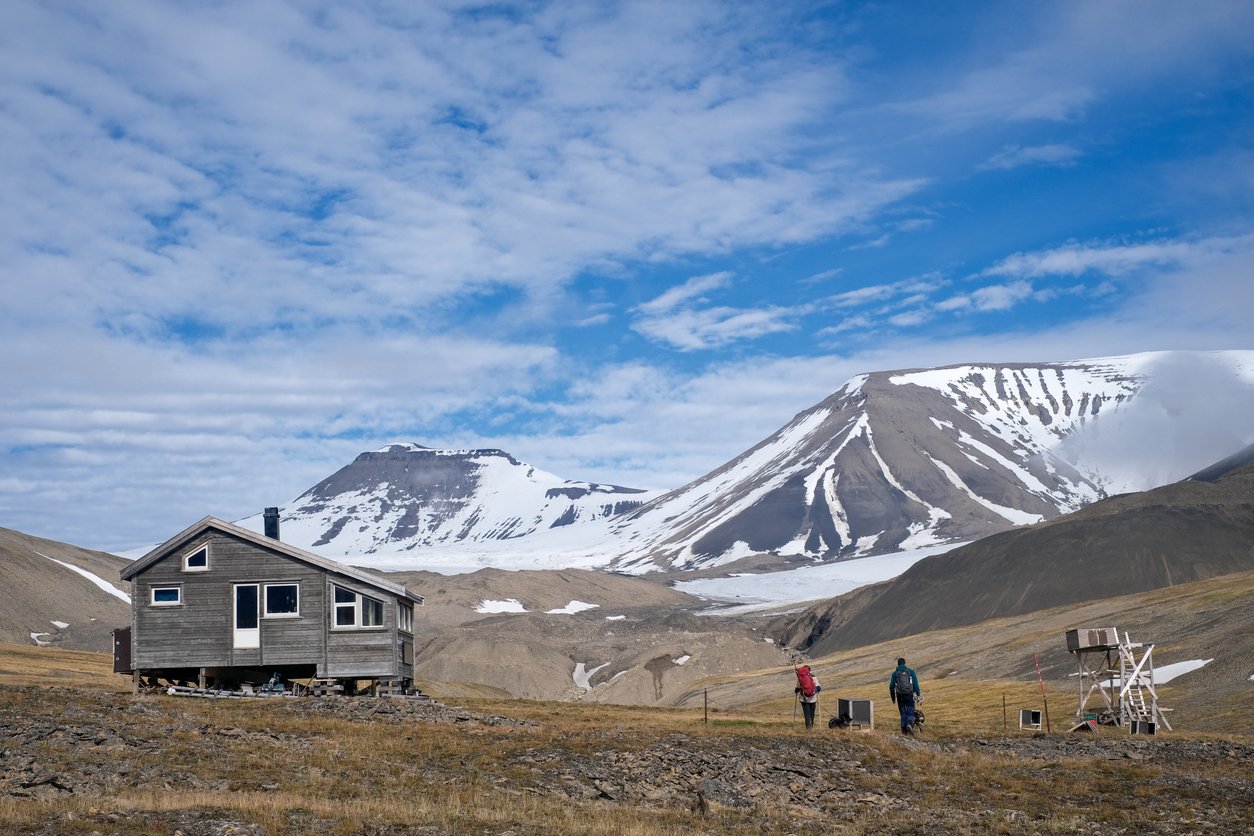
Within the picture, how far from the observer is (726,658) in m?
124

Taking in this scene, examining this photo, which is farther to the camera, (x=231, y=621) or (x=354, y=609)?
(x=354, y=609)

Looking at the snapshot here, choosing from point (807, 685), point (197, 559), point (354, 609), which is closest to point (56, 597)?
point (197, 559)

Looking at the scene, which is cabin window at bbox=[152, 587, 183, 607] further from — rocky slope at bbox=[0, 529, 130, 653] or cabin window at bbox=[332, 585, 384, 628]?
rocky slope at bbox=[0, 529, 130, 653]

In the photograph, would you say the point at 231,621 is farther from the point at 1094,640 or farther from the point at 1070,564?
the point at 1070,564

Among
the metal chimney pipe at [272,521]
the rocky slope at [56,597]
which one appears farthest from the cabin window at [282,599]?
the rocky slope at [56,597]

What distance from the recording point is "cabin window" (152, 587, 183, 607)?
147 ft

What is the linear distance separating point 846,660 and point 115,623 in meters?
82.9

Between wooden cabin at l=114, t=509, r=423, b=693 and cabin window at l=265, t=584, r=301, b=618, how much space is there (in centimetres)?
3

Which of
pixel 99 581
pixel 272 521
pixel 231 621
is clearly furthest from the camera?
pixel 99 581

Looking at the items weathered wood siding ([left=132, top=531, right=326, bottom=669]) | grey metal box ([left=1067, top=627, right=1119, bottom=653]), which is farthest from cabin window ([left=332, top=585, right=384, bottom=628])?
grey metal box ([left=1067, top=627, right=1119, bottom=653])

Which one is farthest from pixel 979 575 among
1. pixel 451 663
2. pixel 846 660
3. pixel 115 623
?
pixel 115 623

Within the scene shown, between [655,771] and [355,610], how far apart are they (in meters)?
20.9

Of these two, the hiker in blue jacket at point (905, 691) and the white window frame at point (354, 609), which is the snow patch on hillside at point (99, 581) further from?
the hiker in blue jacket at point (905, 691)

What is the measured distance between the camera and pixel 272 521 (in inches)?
2149
